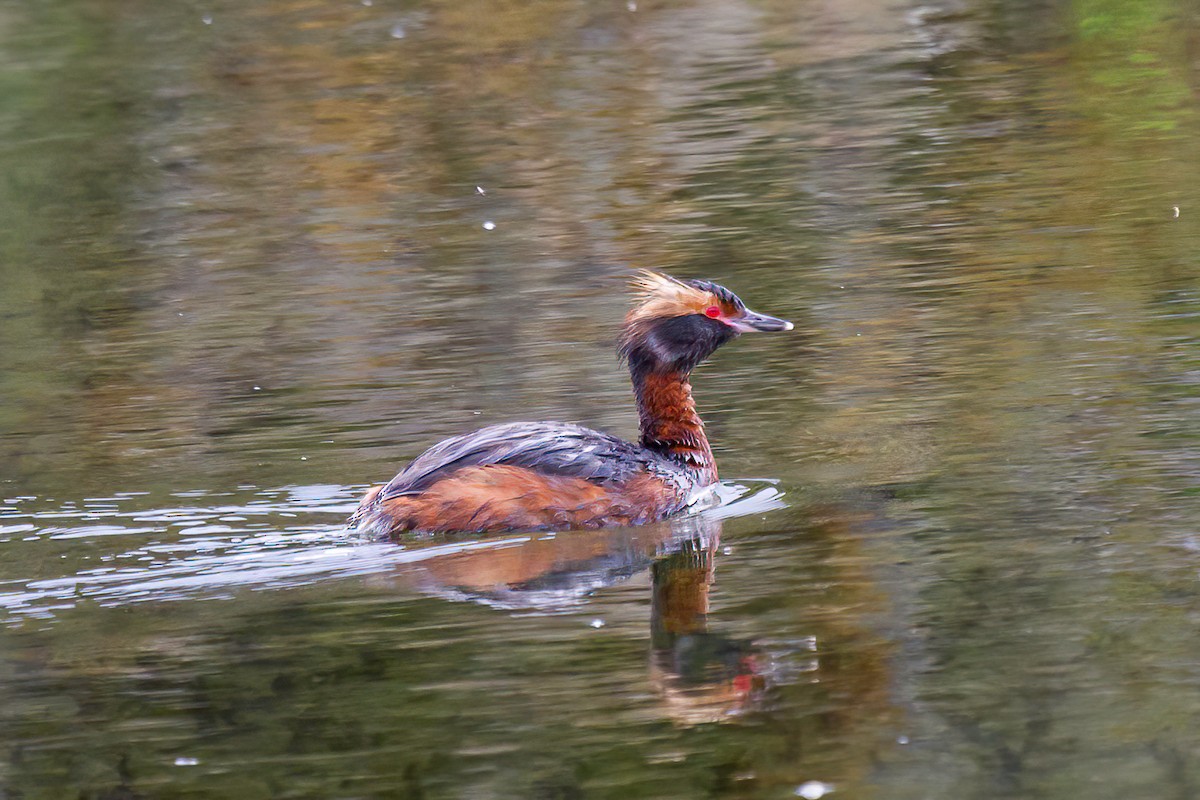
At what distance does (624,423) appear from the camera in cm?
1027

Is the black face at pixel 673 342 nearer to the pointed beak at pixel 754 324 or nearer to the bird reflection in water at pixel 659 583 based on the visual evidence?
the pointed beak at pixel 754 324

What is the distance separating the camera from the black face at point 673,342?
9188 mm

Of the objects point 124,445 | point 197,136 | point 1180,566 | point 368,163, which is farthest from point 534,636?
point 197,136

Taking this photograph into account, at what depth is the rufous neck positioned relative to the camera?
357 inches

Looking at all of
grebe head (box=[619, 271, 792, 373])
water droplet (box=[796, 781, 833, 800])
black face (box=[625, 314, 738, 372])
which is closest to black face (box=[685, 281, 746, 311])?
grebe head (box=[619, 271, 792, 373])

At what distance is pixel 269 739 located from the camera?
19.7 ft

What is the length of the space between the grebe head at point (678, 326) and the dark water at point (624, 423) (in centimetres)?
63

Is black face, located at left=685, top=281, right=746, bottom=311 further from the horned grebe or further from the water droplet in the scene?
the water droplet

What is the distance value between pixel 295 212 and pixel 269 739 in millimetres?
11584

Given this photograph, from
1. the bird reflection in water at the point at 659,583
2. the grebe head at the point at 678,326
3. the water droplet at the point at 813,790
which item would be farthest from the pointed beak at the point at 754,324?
the water droplet at the point at 813,790

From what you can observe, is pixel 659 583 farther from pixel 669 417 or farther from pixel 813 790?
pixel 813 790

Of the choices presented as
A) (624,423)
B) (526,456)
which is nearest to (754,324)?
(624,423)

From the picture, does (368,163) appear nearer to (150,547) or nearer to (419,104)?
(419,104)

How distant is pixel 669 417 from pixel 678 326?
0.44m
